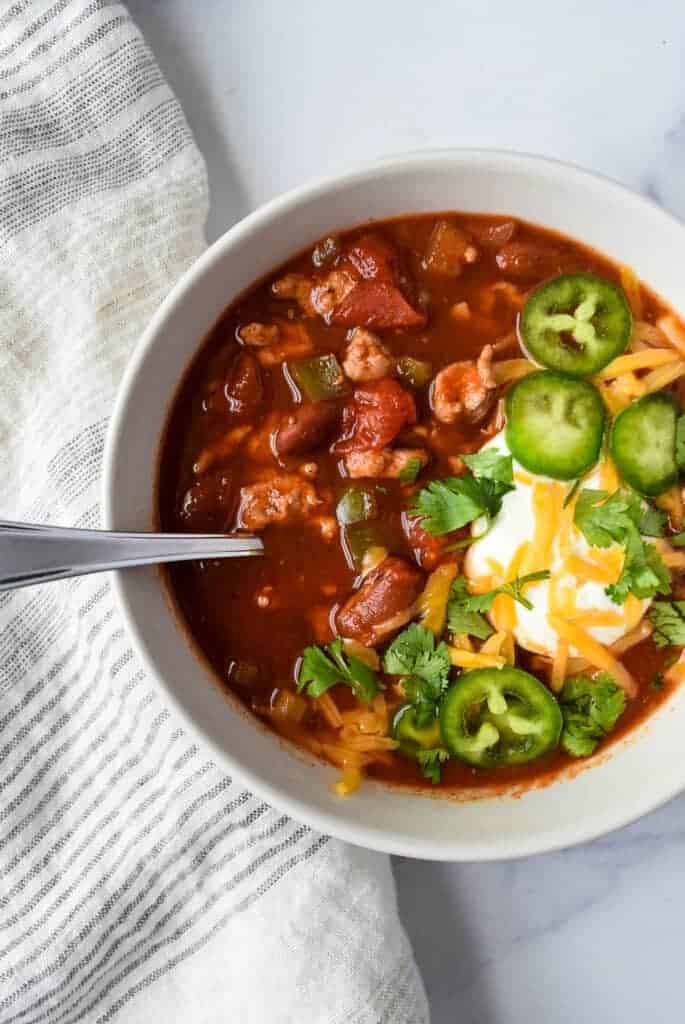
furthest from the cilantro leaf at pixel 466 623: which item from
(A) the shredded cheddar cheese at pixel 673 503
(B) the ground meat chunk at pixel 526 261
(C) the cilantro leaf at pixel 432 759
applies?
(B) the ground meat chunk at pixel 526 261

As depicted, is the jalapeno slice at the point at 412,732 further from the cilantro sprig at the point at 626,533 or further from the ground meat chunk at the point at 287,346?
Answer: the ground meat chunk at the point at 287,346

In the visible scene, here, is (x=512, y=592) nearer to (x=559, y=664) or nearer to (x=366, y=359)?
(x=559, y=664)

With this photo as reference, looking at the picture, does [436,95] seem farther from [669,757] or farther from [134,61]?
[669,757]

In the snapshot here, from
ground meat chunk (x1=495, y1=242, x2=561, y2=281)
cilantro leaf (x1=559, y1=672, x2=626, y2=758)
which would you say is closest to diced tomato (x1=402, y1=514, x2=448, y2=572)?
cilantro leaf (x1=559, y1=672, x2=626, y2=758)

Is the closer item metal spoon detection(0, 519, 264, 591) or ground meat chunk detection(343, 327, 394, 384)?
metal spoon detection(0, 519, 264, 591)

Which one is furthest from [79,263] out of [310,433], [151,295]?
[310,433]

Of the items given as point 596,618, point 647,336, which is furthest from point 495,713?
point 647,336

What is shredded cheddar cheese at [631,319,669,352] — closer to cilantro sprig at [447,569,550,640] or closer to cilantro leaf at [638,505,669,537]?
cilantro leaf at [638,505,669,537]
